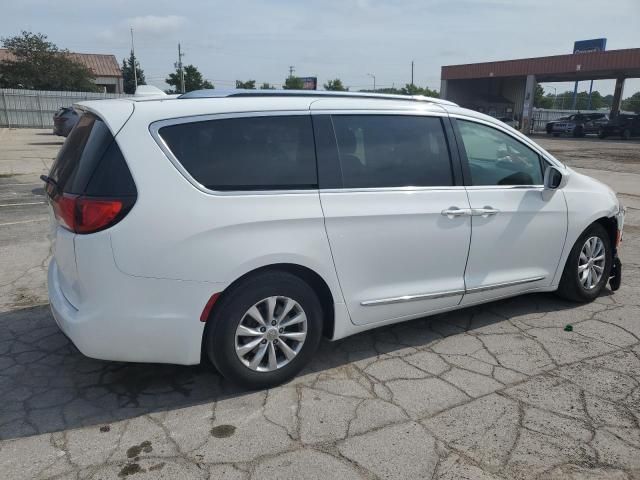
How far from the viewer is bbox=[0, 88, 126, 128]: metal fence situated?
31.9 metres

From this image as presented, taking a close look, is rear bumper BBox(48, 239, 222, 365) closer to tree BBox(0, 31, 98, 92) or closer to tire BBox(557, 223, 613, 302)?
tire BBox(557, 223, 613, 302)

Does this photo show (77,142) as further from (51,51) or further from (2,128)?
(51,51)

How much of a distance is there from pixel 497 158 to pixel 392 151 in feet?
3.40

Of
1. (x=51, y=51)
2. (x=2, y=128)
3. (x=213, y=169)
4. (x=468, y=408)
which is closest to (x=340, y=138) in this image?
(x=213, y=169)

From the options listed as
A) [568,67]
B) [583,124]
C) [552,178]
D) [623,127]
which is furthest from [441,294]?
[568,67]

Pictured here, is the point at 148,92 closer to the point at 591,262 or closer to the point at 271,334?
the point at 271,334

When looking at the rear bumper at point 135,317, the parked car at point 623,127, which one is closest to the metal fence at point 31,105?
the parked car at point 623,127

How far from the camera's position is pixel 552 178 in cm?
430

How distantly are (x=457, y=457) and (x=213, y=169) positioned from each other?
200 cm

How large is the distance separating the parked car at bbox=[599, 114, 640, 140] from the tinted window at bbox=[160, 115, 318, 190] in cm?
3640

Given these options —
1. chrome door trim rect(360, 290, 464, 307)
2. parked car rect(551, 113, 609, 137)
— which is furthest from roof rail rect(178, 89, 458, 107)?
parked car rect(551, 113, 609, 137)

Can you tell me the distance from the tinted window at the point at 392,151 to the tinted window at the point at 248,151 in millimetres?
271

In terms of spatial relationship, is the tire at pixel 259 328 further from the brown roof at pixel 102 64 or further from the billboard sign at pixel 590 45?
the brown roof at pixel 102 64

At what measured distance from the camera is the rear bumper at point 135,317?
111 inches
